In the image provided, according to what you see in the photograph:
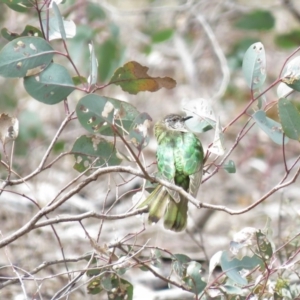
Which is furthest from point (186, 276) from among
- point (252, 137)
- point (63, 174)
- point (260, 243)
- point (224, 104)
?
point (224, 104)

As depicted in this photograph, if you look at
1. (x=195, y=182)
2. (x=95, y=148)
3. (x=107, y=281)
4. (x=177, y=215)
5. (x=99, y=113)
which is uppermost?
(x=99, y=113)

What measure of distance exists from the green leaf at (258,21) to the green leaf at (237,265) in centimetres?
306

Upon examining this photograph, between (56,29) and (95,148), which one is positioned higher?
(56,29)

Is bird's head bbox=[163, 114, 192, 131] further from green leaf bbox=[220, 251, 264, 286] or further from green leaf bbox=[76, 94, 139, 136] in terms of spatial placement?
green leaf bbox=[220, 251, 264, 286]

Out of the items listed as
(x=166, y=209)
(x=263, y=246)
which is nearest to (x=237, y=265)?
(x=263, y=246)

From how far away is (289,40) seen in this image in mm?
5086

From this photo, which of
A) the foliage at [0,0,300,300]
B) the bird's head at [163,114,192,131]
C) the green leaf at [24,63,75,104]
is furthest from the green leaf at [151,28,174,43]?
the green leaf at [24,63,75,104]

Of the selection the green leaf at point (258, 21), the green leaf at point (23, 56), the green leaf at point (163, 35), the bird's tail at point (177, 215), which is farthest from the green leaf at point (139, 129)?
the green leaf at point (258, 21)

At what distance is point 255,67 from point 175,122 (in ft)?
2.45

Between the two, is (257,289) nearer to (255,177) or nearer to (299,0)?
(255,177)

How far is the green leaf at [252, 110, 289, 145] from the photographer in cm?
197

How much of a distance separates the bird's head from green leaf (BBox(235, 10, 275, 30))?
2239mm

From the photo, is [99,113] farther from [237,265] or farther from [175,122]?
[175,122]

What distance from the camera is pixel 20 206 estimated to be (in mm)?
4324
